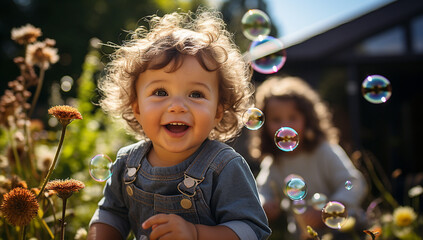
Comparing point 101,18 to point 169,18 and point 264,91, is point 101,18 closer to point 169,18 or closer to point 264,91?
point 264,91

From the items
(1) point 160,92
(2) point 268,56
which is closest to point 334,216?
(1) point 160,92

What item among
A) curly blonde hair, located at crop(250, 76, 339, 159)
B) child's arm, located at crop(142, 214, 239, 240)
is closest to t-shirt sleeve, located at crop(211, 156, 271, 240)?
child's arm, located at crop(142, 214, 239, 240)

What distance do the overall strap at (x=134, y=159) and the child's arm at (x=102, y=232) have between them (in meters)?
0.20

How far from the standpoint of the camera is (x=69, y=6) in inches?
654

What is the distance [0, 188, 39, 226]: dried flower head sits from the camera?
1191 millimetres

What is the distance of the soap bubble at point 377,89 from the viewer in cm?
249

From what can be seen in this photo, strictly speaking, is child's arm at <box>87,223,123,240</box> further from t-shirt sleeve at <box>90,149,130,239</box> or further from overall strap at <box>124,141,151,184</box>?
overall strap at <box>124,141,151,184</box>

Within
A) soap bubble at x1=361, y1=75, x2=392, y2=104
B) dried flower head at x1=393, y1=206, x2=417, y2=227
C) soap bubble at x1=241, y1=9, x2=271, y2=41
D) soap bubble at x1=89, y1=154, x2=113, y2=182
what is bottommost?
dried flower head at x1=393, y1=206, x2=417, y2=227

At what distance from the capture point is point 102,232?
1623 mm

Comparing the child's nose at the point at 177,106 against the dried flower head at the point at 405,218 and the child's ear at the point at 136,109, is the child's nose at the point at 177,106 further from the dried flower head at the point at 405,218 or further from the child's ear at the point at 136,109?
the dried flower head at the point at 405,218

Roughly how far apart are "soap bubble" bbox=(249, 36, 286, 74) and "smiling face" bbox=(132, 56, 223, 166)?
1145mm

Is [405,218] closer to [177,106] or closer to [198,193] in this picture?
[198,193]

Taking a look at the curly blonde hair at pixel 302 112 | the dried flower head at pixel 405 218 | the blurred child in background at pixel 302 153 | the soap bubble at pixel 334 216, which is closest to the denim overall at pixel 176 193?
the soap bubble at pixel 334 216

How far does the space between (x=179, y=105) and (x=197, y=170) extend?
251 mm
